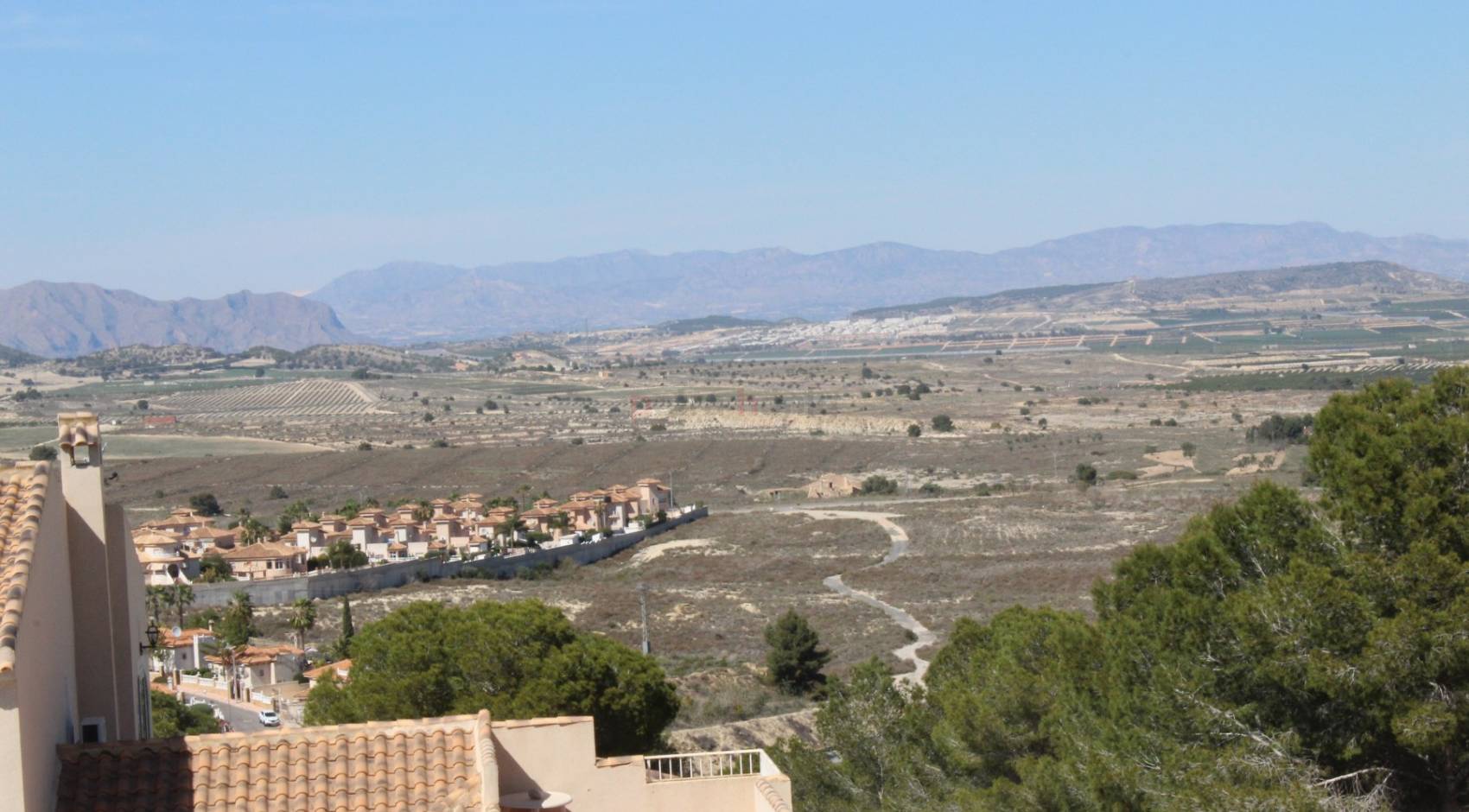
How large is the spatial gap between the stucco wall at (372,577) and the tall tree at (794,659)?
19.6m

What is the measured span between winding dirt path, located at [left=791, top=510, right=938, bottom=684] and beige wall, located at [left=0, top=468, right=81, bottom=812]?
16.7m

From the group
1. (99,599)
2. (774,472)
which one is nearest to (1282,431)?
(774,472)

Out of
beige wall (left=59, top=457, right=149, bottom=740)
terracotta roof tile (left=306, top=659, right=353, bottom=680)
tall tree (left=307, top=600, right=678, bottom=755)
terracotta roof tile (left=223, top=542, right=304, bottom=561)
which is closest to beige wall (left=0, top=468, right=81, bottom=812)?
beige wall (left=59, top=457, right=149, bottom=740)

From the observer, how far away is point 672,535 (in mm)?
60625

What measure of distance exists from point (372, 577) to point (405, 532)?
612 centimetres

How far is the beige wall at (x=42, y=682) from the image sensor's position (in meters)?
7.64

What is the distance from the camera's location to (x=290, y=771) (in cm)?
892

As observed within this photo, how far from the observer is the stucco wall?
1804 inches

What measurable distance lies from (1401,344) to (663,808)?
171408mm

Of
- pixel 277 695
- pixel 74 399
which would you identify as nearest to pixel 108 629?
pixel 277 695

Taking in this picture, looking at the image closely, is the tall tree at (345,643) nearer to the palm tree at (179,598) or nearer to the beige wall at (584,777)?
the palm tree at (179,598)

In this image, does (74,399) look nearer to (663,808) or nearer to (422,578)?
(422,578)

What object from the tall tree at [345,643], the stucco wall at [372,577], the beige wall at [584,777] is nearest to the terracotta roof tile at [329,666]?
the tall tree at [345,643]

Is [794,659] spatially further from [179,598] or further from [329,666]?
[179,598]
